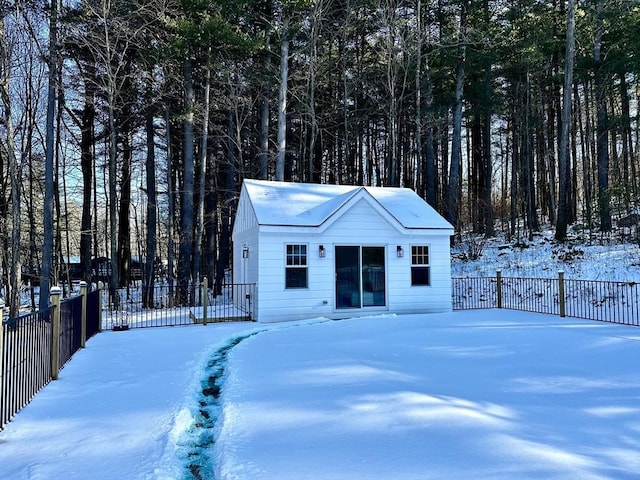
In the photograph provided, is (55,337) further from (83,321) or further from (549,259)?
(549,259)

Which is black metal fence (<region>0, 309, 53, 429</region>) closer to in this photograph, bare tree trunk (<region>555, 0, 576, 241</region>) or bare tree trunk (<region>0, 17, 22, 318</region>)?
bare tree trunk (<region>0, 17, 22, 318</region>)

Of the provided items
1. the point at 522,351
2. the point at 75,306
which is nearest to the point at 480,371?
the point at 522,351

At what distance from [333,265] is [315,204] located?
6.41 ft

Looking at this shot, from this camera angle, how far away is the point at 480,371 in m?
5.48

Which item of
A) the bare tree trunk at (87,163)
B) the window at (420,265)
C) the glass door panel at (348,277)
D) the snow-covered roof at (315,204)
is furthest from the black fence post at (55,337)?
the bare tree trunk at (87,163)

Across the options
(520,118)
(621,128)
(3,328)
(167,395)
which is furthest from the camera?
(520,118)

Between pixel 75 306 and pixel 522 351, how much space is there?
709 cm

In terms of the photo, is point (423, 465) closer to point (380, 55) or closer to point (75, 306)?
point (75, 306)

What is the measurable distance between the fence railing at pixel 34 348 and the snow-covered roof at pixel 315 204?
514cm

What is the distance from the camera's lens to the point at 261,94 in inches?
703

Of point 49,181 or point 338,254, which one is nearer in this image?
point 338,254

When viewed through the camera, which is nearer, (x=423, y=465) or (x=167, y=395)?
(x=423, y=465)

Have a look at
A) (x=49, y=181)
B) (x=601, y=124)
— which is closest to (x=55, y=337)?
(x=49, y=181)

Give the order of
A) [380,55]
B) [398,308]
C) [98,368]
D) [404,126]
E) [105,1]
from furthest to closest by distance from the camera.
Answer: [404,126] < [380,55] < [105,1] < [398,308] < [98,368]
